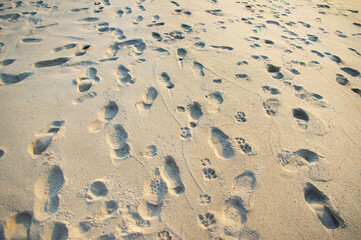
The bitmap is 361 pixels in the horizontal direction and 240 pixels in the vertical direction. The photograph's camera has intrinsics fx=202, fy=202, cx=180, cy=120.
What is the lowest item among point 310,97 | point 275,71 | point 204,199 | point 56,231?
point 56,231

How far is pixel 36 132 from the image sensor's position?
182 centimetres

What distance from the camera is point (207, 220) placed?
1409 mm

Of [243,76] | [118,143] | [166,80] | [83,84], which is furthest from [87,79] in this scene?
[243,76]

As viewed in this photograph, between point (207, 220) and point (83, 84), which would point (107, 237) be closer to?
point (207, 220)

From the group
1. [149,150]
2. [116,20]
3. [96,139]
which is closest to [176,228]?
[149,150]

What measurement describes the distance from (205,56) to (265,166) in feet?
5.34

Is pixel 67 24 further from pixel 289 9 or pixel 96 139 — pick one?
pixel 289 9

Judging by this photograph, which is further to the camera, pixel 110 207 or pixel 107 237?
pixel 110 207

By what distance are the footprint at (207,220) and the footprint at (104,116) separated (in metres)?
1.16

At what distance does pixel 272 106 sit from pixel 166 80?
1.19 m

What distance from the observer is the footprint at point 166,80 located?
7.48ft

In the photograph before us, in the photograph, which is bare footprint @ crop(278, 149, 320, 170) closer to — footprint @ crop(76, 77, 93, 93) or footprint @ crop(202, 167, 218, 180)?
footprint @ crop(202, 167, 218, 180)

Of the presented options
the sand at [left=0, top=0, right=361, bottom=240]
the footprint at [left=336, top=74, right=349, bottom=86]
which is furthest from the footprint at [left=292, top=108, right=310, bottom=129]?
the footprint at [left=336, top=74, right=349, bottom=86]

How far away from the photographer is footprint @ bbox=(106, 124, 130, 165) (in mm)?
1697
